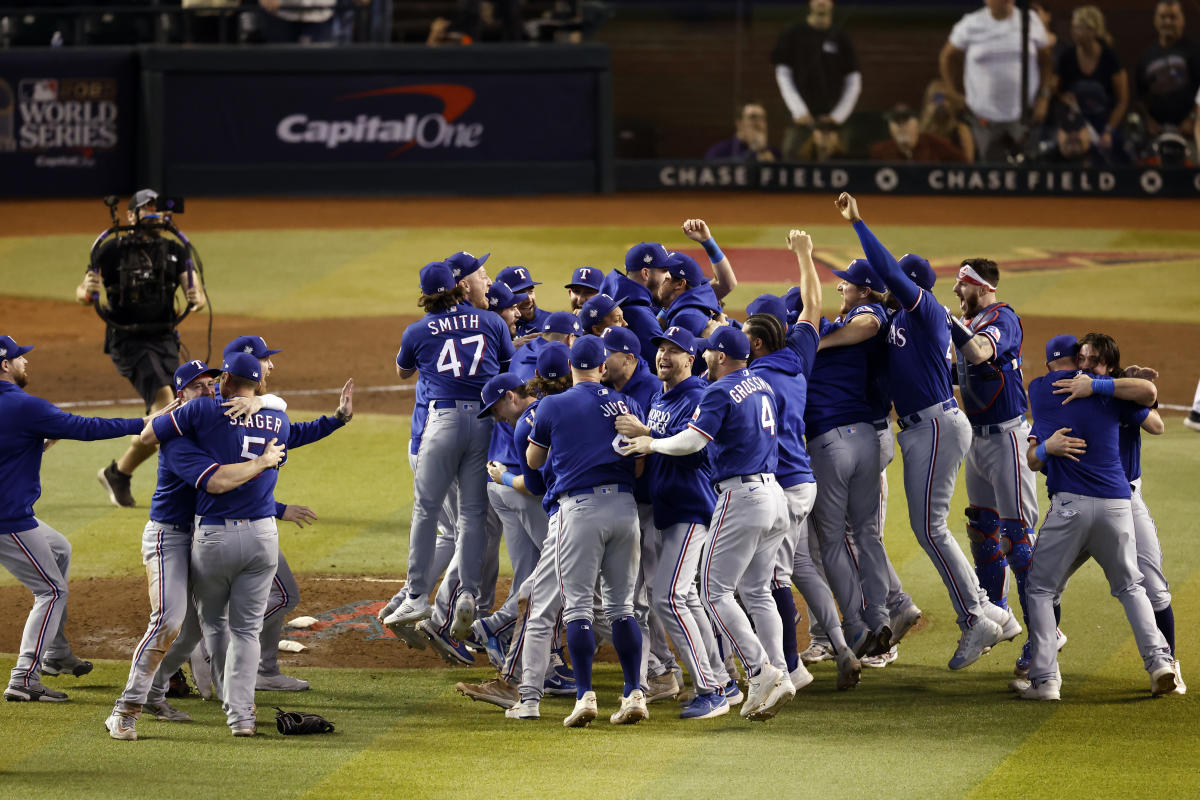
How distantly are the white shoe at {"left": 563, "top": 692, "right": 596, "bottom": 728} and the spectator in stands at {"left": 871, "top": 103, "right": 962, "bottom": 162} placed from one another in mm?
17050

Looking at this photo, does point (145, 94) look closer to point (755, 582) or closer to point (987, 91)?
point (987, 91)

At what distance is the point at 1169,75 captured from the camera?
22.3 metres

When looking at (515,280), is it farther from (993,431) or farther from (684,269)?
(993,431)

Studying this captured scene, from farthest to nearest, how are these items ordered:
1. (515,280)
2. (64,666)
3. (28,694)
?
(515,280)
(64,666)
(28,694)

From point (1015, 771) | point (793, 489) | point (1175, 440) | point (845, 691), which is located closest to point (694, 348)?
point (793, 489)

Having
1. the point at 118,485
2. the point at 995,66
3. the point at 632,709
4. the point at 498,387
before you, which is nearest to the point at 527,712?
the point at 632,709

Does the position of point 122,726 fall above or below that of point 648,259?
below

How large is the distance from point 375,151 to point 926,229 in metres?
7.84

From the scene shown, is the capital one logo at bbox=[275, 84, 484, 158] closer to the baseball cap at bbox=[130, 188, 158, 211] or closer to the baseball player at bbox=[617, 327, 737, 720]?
the baseball cap at bbox=[130, 188, 158, 211]

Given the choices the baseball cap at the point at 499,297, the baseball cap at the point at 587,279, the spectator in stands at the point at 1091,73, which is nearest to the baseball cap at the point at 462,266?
the baseball cap at the point at 499,297

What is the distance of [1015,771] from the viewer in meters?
7.30

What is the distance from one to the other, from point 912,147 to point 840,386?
51.1 ft

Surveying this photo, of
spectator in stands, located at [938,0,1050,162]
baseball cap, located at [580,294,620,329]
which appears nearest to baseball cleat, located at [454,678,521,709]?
baseball cap, located at [580,294,620,329]

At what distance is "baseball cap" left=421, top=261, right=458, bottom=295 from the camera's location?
378 inches
